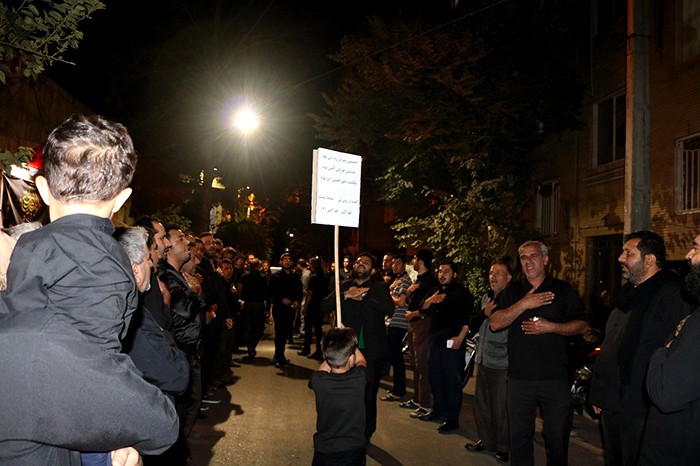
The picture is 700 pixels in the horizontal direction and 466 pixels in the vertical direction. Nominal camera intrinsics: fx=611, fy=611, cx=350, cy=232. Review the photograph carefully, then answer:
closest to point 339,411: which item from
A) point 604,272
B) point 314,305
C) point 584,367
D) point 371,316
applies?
point 371,316

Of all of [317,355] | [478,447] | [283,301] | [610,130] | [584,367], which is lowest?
[317,355]

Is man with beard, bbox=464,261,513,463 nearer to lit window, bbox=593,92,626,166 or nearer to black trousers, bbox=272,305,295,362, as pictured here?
black trousers, bbox=272,305,295,362

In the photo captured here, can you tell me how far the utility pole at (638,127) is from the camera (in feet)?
28.0

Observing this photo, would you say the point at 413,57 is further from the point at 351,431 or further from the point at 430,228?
the point at 351,431

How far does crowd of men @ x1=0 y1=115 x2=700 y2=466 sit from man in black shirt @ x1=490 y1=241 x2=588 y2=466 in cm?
1

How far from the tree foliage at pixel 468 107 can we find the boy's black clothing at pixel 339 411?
1017cm

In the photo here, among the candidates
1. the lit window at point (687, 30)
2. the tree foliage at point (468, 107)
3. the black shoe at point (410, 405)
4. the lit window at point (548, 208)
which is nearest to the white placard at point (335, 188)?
the black shoe at point (410, 405)

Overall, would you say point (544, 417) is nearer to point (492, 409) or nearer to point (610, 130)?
point (492, 409)

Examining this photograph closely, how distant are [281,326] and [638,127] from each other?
26.3 ft

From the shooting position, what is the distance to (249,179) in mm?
25531

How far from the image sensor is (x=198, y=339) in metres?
5.98

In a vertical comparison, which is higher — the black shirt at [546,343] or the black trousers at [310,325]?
the black shirt at [546,343]

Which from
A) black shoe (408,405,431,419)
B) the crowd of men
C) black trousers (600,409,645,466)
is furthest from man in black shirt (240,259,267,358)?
black trousers (600,409,645,466)

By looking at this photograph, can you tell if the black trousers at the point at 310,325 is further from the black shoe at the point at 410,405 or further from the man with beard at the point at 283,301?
the black shoe at the point at 410,405
